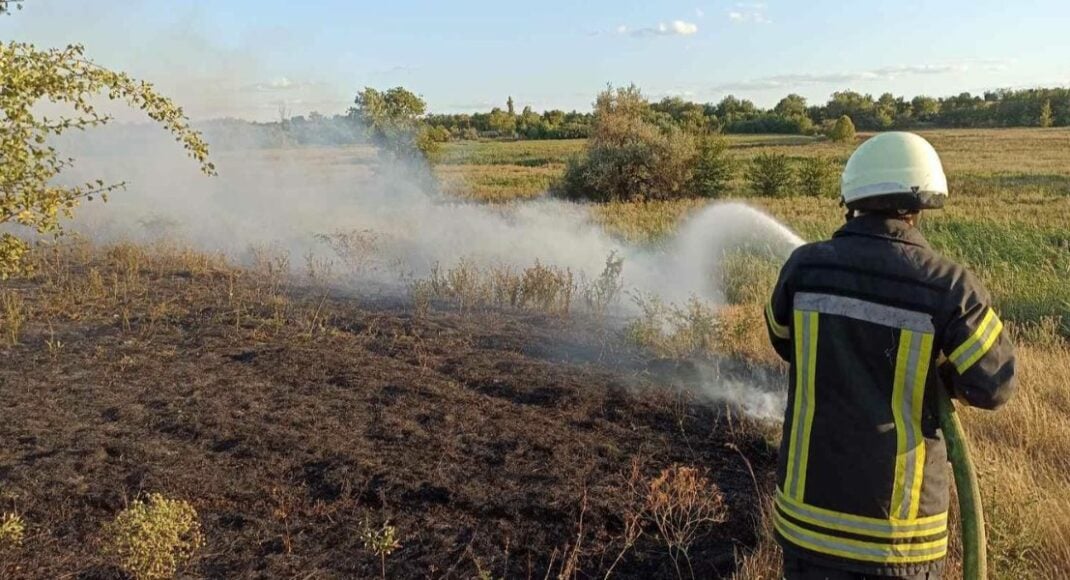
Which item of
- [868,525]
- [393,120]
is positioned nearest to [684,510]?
[868,525]

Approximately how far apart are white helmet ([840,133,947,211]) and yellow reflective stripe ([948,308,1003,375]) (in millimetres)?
354

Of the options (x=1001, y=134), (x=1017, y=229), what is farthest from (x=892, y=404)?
(x=1001, y=134)

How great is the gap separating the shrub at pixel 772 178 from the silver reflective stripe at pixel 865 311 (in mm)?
23117

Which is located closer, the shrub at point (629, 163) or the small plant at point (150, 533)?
the small plant at point (150, 533)

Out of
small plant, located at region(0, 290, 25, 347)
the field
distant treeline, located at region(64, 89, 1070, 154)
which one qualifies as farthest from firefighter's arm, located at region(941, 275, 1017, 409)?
distant treeline, located at region(64, 89, 1070, 154)

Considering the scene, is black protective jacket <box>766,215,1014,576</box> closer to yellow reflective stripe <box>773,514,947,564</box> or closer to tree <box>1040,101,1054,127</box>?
yellow reflective stripe <box>773,514,947,564</box>

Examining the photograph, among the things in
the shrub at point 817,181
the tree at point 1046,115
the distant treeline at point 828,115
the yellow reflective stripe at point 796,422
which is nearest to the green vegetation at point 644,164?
the shrub at point 817,181

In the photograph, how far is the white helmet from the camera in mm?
2088

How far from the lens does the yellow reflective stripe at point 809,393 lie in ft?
7.14

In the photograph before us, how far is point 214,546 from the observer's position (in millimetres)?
3490

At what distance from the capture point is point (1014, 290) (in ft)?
30.0

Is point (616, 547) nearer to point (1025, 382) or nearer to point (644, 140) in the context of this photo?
point (1025, 382)

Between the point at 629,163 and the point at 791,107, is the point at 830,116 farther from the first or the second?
the point at 629,163

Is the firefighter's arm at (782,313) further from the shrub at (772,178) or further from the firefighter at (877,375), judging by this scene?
the shrub at (772,178)
